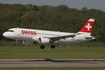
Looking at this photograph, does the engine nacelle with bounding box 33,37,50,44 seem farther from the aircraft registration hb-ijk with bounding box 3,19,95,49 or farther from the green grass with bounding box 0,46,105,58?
the green grass with bounding box 0,46,105,58

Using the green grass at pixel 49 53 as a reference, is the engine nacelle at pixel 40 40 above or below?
above

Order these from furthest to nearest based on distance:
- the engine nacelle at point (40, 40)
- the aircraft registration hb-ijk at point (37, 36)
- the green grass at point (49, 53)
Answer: the aircraft registration hb-ijk at point (37, 36)
the engine nacelle at point (40, 40)
the green grass at point (49, 53)

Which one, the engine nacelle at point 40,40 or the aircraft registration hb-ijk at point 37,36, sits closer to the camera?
the engine nacelle at point 40,40

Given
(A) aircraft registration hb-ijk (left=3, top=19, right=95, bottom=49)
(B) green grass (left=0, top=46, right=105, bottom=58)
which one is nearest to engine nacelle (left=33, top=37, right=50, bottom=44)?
(A) aircraft registration hb-ijk (left=3, top=19, right=95, bottom=49)

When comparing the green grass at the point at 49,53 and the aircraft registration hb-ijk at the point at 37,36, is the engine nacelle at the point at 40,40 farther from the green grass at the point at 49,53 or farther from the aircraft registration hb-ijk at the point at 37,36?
the green grass at the point at 49,53

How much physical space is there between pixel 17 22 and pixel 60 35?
7634 centimetres

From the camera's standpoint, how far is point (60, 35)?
252 feet

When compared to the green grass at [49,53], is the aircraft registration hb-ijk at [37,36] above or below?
above

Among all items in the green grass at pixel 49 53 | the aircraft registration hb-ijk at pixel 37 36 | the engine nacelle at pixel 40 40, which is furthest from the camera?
the aircraft registration hb-ijk at pixel 37 36

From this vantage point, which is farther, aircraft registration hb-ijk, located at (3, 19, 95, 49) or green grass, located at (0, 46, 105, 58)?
aircraft registration hb-ijk, located at (3, 19, 95, 49)

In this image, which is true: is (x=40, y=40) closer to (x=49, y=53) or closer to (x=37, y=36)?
(x=37, y=36)

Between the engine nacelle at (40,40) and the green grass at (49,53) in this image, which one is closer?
the green grass at (49,53)

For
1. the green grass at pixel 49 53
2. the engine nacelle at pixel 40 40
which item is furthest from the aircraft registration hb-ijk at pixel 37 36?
the green grass at pixel 49 53

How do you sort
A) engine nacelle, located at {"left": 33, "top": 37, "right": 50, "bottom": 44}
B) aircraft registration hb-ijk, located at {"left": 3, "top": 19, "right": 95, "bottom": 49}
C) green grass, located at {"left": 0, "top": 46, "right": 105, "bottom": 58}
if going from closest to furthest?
green grass, located at {"left": 0, "top": 46, "right": 105, "bottom": 58}
engine nacelle, located at {"left": 33, "top": 37, "right": 50, "bottom": 44}
aircraft registration hb-ijk, located at {"left": 3, "top": 19, "right": 95, "bottom": 49}
